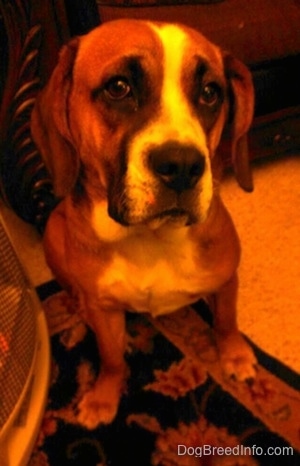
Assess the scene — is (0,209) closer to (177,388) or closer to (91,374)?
(91,374)

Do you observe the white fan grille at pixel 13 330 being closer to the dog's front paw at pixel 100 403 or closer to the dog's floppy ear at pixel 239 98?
the dog's front paw at pixel 100 403

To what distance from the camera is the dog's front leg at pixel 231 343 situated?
3.89 feet

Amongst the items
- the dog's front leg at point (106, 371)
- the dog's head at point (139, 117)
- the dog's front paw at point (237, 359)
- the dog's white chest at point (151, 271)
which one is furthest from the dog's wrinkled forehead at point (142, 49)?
the dog's front paw at point (237, 359)

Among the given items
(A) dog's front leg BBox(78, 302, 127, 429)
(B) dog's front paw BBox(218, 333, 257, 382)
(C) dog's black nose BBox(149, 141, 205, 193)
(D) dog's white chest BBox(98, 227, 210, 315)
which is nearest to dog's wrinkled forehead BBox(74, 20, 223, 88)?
(C) dog's black nose BBox(149, 141, 205, 193)

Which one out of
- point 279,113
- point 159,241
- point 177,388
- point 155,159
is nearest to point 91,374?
point 177,388

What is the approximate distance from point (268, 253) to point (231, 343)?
347 mm

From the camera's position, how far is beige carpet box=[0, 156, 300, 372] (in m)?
1.32

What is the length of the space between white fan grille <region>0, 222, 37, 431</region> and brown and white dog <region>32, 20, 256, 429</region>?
0.34 ft

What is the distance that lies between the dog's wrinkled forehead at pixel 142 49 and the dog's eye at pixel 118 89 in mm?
19

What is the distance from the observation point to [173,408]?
1.18m

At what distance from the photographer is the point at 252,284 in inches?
56.3

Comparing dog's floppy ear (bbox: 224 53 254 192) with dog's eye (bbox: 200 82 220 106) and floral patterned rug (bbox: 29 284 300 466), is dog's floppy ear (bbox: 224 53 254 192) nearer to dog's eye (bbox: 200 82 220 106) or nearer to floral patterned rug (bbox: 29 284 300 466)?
dog's eye (bbox: 200 82 220 106)

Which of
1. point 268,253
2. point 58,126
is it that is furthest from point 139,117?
point 268,253

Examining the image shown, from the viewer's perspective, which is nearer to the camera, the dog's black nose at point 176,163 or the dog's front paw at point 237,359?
the dog's black nose at point 176,163
